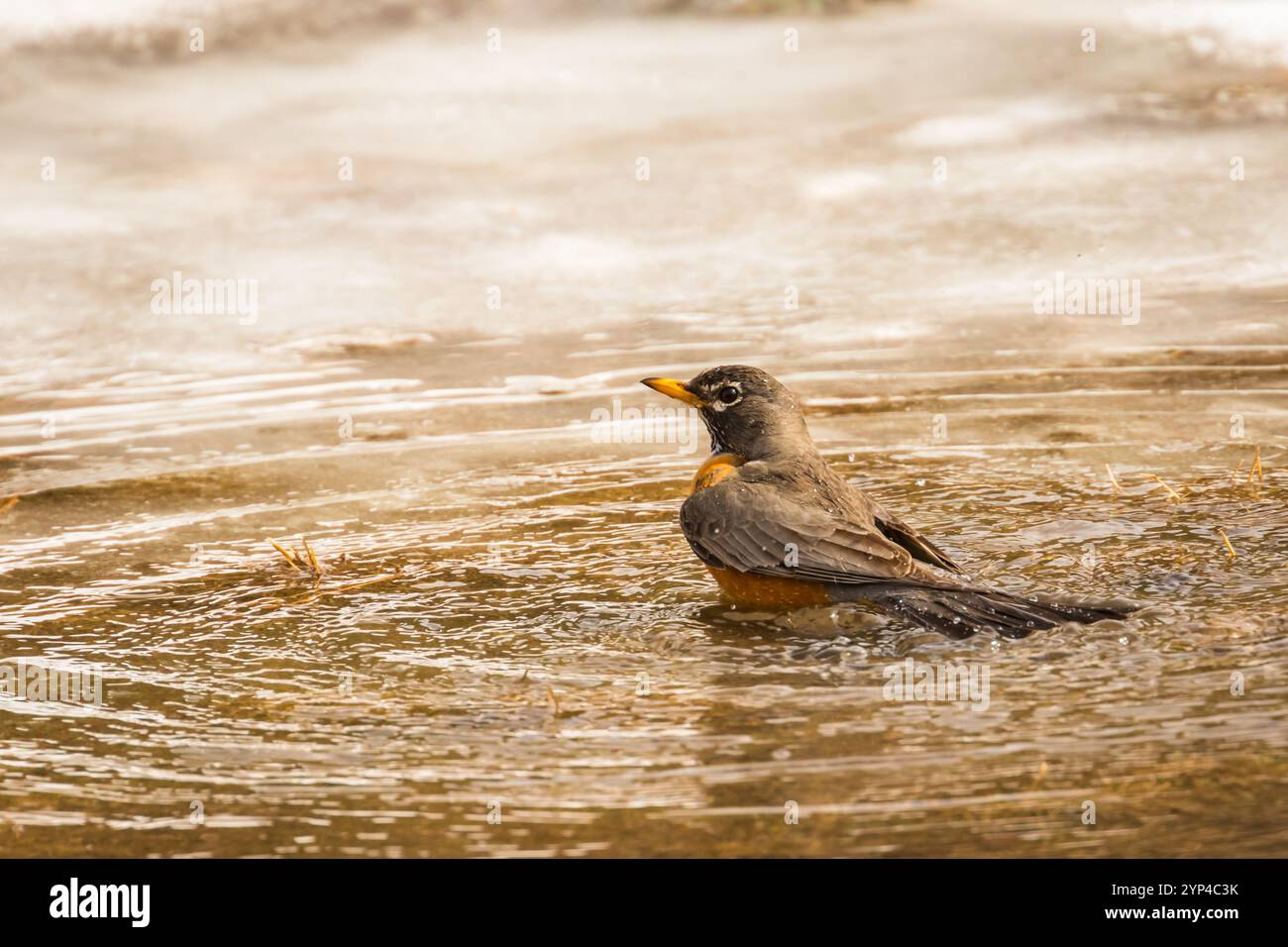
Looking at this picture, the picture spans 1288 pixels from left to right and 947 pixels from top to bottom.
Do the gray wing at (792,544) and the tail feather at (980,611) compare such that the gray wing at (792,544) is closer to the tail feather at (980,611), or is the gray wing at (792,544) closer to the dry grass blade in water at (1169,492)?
the tail feather at (980,611)

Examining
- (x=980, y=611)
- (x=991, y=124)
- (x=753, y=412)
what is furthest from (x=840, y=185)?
(x=980, y=611)

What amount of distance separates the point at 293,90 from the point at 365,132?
1.48m

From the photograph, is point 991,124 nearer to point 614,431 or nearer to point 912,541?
point 614,431

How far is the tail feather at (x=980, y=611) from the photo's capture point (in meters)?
4.72

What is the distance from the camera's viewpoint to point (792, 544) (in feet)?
16.6

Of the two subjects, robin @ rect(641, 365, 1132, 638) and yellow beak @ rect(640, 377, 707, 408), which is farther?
yellow beak @ rect(640, 377, 707, 408)

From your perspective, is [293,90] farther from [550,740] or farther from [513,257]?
[550,740]

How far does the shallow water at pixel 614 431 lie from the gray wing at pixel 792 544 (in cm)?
19

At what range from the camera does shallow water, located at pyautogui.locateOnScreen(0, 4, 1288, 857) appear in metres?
3.90

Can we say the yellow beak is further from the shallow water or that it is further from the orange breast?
the orange breast

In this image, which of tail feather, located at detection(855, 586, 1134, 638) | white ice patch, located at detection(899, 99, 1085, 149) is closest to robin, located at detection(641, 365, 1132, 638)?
tail feather, located at detection(855, 586, 1134, 638)

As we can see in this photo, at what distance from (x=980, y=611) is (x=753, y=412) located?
3.69ft

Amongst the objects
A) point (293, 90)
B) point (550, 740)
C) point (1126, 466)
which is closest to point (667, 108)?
point (293, 90)

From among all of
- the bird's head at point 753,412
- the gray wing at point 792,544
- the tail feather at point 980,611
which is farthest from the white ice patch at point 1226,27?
the tail feather at point 980,611
